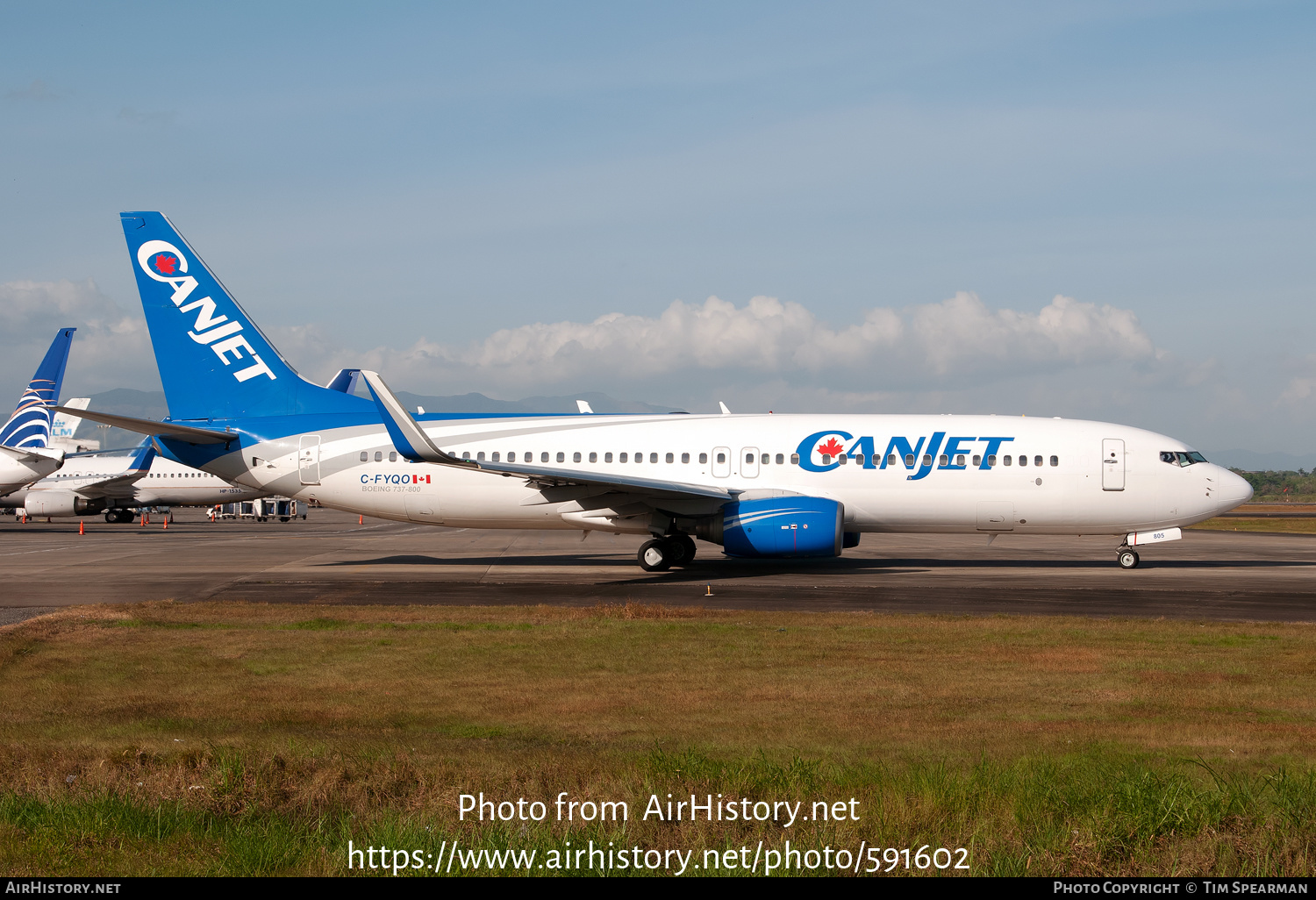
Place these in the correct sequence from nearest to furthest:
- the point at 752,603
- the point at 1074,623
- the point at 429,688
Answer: the point at 429,688
the point at 1074,623
the point at 752,603

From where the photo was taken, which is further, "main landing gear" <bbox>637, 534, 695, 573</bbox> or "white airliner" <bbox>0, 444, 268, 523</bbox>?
"white airliner" <bbox>0, 444, 268, 523</bbox>

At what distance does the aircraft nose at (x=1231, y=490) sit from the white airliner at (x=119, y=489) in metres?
48.5

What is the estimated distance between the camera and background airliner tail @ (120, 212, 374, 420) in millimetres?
25625

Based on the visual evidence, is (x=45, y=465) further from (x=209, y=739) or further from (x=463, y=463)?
(x=209, y=739)

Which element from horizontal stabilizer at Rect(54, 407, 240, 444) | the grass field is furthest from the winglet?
the grass field

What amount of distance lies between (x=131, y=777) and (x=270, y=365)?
20.8 meters

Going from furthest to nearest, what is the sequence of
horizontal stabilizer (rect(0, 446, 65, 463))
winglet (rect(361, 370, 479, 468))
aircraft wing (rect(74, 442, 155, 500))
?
aircraft wing (rect(74, 442, 155, 500)) < horizontal stabilizer (rect(0, 446, 65, 463)) < winglet (rect(361, 370, 479, 468))

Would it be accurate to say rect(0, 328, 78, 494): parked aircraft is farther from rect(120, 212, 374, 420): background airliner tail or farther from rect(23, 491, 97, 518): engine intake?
rect(120, 212, 374, 420): background airliner tail

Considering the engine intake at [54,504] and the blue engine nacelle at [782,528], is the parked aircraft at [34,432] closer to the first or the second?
the engine intake at [54,504]

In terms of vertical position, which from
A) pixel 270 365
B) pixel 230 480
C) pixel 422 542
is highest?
pixel 270 365

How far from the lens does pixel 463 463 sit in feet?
70.6
